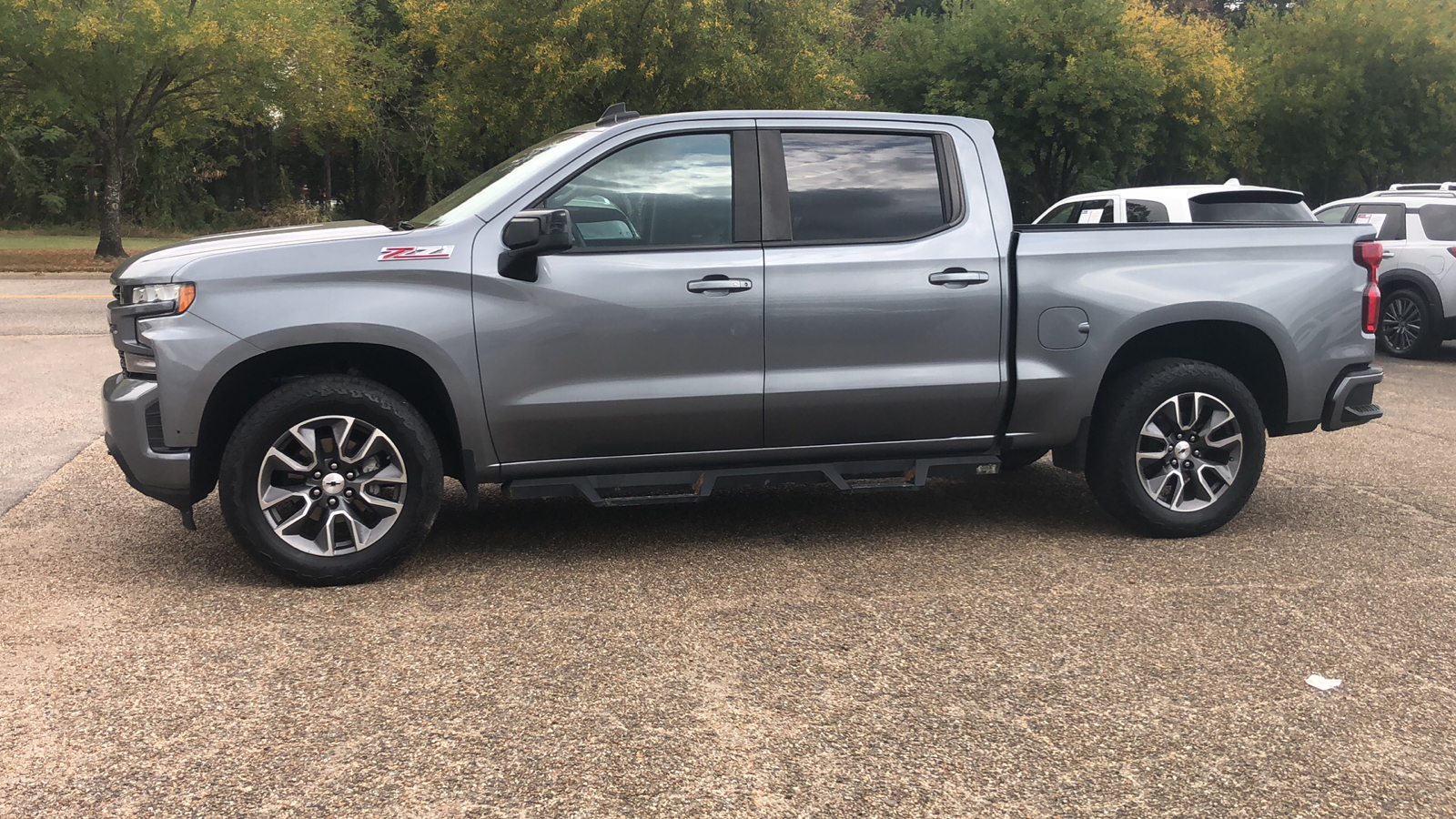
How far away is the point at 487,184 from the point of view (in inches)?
203

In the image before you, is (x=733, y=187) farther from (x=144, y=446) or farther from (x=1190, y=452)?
(x=144, y=446)

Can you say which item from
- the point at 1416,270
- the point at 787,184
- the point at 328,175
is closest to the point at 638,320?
the point at 787,184

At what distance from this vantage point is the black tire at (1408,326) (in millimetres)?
12664

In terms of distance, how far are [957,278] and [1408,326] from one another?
10058mm

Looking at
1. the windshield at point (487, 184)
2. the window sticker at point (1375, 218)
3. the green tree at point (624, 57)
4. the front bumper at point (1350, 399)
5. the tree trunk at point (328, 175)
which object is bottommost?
the front bumper at point (1350, 399)

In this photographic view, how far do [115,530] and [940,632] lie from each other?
3.88m

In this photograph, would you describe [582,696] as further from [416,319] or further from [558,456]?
[416,319]

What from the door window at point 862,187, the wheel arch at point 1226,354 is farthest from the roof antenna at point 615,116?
the wheel arch at point 1226,354

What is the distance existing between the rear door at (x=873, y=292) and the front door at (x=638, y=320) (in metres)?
0.13

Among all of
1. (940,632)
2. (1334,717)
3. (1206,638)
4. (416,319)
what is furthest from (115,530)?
(1334,717)

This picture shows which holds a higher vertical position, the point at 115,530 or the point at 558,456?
the point at 558,456

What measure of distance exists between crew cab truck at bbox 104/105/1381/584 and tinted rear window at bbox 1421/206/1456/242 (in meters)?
8.44

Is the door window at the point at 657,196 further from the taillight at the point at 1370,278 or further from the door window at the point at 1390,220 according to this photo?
the door window at the point at 1390,220

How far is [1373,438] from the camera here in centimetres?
814
